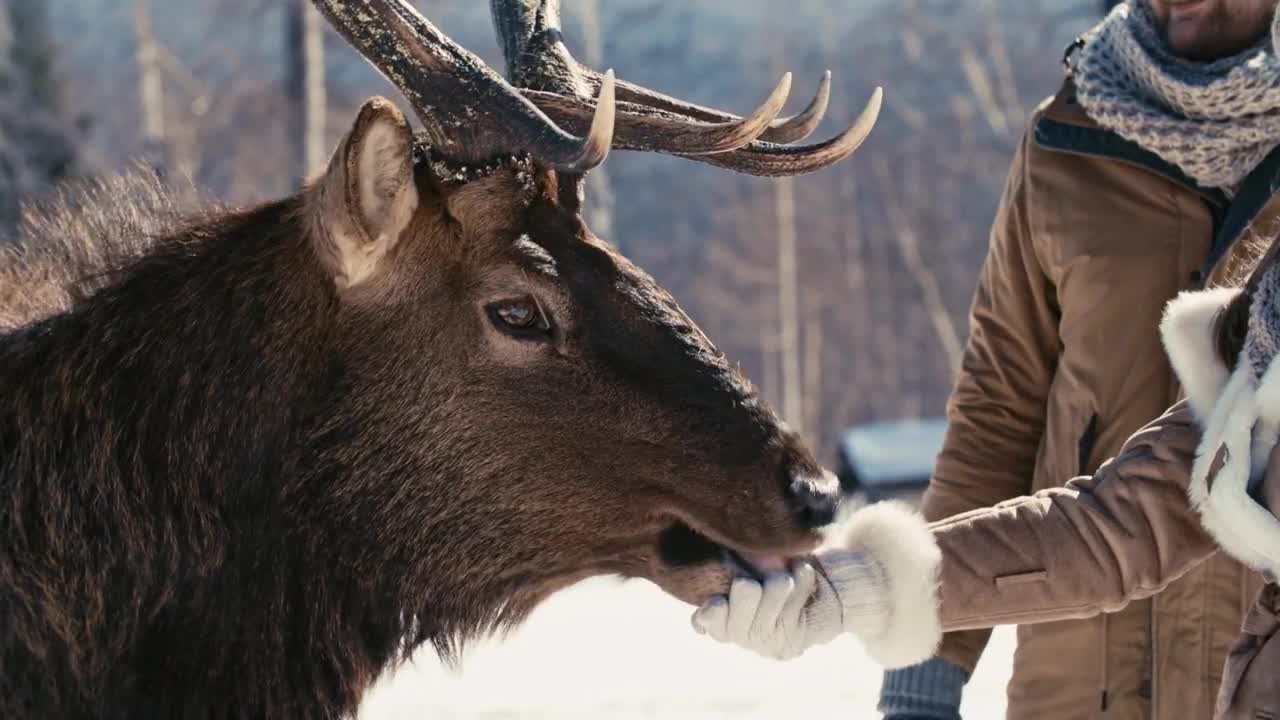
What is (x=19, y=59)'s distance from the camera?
15766mm

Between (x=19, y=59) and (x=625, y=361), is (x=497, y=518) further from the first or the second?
(x=19, y=59)

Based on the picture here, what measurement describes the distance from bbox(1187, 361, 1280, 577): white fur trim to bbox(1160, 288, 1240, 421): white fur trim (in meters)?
0.11

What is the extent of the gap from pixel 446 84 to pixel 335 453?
2.37 ft

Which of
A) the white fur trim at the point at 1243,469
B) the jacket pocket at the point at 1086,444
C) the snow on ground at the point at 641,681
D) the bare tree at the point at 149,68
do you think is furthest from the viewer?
the bare tree at the point at 149,68

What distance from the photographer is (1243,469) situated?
106 inches

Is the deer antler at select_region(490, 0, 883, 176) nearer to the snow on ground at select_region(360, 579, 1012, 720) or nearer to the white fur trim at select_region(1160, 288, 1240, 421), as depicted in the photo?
the white fur trim at select_region(1160, 288, 1240, 421)

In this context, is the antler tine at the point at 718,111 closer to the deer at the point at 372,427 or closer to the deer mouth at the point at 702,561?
the deer at the point at 372,427

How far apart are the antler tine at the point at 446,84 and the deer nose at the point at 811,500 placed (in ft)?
2.28

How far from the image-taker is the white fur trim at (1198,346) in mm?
2900

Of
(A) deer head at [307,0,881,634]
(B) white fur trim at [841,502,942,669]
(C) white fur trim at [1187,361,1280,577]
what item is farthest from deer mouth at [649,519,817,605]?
(C) white fur trim at [1187,361,1280,577]

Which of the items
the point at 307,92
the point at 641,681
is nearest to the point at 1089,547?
the point at 641,681

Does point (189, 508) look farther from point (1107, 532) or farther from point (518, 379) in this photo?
point (1107, 532)

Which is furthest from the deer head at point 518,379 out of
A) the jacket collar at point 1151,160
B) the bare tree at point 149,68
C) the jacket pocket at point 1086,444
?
the bare tree at point 149,68

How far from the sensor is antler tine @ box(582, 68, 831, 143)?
133 inches
